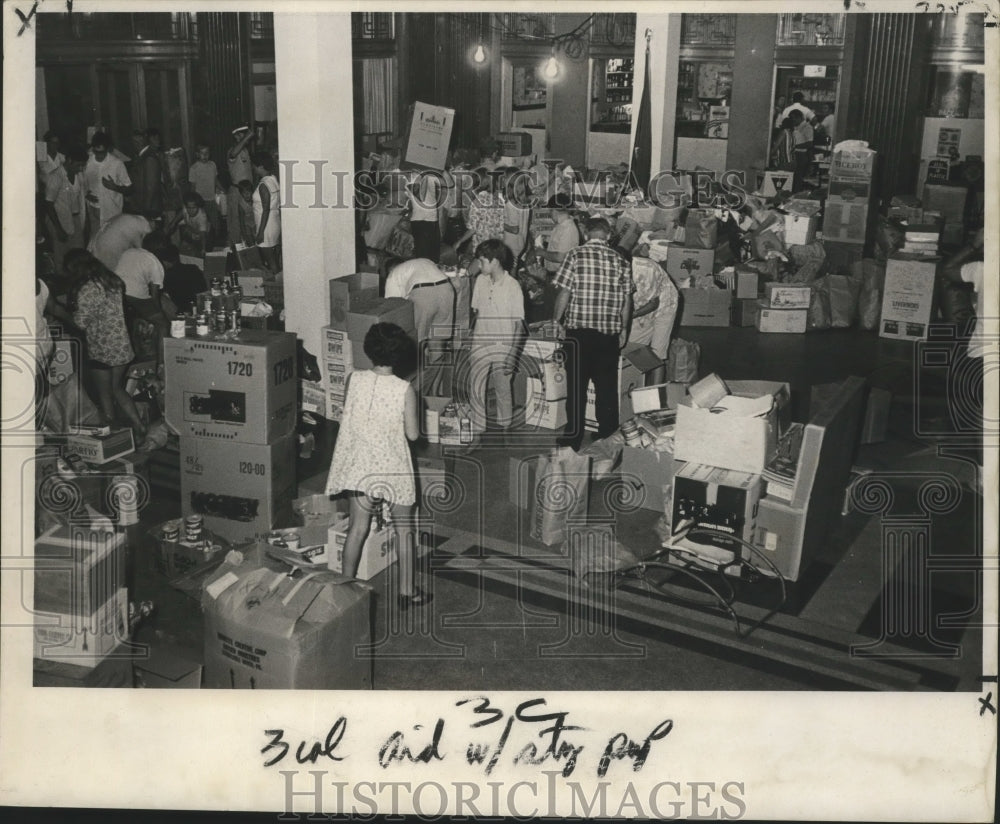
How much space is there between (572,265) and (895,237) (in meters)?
6.20

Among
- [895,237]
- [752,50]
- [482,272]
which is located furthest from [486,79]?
[482,272]

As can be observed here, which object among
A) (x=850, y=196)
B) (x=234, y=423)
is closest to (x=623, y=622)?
(x=234, y=423)

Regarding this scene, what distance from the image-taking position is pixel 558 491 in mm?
5508

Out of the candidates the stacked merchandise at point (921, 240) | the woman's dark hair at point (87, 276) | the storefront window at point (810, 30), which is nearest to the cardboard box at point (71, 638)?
the woman's dark hair at point (87, 276)

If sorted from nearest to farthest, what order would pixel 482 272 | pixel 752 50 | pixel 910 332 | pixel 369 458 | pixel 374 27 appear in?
pixel 369 458 < pixel 482 272 < pixel 910 332 < pixel 374 27 < pixel 752 50

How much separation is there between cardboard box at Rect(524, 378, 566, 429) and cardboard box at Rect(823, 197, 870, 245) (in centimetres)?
672

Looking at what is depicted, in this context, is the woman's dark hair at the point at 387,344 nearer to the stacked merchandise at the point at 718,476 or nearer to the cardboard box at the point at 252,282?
the stacked merchandise at the point at 718,476

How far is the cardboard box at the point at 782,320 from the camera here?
10000mm

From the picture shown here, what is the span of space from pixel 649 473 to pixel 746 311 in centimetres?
472

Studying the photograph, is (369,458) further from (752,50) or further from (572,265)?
(752,50)

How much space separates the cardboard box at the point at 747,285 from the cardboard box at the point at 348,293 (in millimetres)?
4426

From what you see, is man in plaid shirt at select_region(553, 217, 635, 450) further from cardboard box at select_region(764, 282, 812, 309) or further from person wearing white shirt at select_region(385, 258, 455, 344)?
cardboard box at select_region(764, 282, 812, 309)

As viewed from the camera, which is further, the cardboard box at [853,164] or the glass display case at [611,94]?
the glass display case at [611,94]

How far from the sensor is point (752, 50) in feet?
57.4
